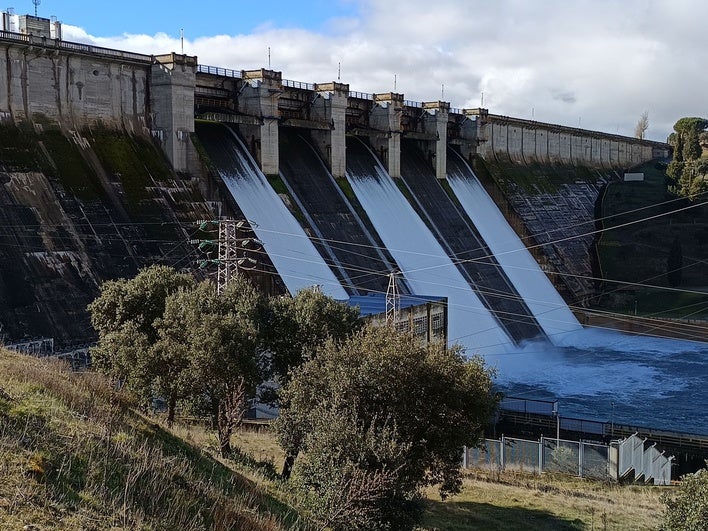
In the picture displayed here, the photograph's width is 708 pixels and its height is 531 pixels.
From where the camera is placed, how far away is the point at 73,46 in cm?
2884

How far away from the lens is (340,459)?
12.6 meters

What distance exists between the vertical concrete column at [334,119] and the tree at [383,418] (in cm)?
2576

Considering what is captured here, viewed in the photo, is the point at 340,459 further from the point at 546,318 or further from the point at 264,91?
the point at 546,318

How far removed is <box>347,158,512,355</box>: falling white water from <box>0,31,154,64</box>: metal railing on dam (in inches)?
530

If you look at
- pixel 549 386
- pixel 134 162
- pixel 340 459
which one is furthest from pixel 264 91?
pixel 340 459

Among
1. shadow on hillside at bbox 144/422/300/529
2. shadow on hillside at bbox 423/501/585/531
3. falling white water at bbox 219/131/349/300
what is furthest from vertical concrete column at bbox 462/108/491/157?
shadow on hillside at bbox 144/422/300/529

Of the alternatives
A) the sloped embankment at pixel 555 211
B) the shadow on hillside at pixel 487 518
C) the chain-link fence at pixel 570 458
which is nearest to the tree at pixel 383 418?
the shadow on hillside at pixel 487 518

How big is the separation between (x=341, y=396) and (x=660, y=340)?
41318 mm

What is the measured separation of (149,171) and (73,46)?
203 inches

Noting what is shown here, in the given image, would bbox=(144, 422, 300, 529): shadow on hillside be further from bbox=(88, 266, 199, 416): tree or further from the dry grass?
the dry grass

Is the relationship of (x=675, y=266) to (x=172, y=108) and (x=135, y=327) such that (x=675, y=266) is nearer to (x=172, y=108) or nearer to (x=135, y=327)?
(x=172, y=108)

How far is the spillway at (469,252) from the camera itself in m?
42.6

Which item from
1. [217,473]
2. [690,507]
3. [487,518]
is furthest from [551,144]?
[217,473]

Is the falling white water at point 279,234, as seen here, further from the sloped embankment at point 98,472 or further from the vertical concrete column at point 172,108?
the sloped embankment at point 98,472
